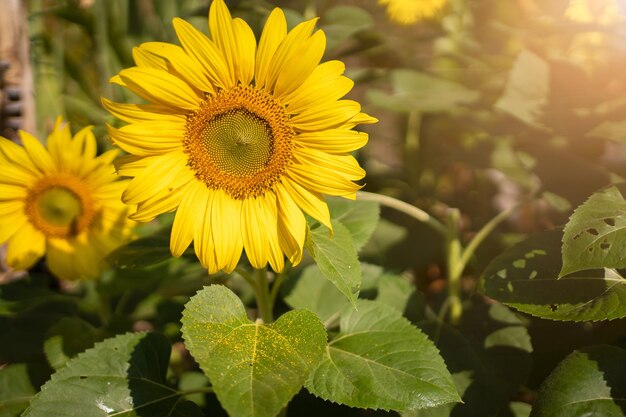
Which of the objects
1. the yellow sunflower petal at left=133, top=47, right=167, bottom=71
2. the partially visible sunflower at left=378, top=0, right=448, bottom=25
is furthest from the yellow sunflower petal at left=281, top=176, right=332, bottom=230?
the partially visible sunflower at left=378, top=0, right=448, bottom=25

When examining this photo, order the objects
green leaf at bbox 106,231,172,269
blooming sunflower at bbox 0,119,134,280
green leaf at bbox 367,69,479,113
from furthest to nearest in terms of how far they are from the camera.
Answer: green leaf at bbox 367,69,479,113 → blooming sunflower at bbox 0,119,134,280 → green leaf at bbox 106,231,172,269

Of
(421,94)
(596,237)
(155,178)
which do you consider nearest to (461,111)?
(421,94)

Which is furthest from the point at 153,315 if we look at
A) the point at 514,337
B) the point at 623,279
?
the point at 623,279

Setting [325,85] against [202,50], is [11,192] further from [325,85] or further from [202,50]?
[325,85]

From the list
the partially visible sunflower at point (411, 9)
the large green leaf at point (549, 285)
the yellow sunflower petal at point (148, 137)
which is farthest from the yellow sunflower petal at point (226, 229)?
the partially visible sunflower at point (411, 9)

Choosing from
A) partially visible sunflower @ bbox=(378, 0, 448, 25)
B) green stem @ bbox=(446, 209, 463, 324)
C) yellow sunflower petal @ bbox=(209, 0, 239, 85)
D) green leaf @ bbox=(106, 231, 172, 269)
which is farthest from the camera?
partially visible sunflower @ bbox=(378, 0, 448, 25)

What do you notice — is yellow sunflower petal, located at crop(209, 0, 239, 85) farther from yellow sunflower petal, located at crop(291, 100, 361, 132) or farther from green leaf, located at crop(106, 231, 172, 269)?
green leaf, located at crop(106, 231, 172, 269)
